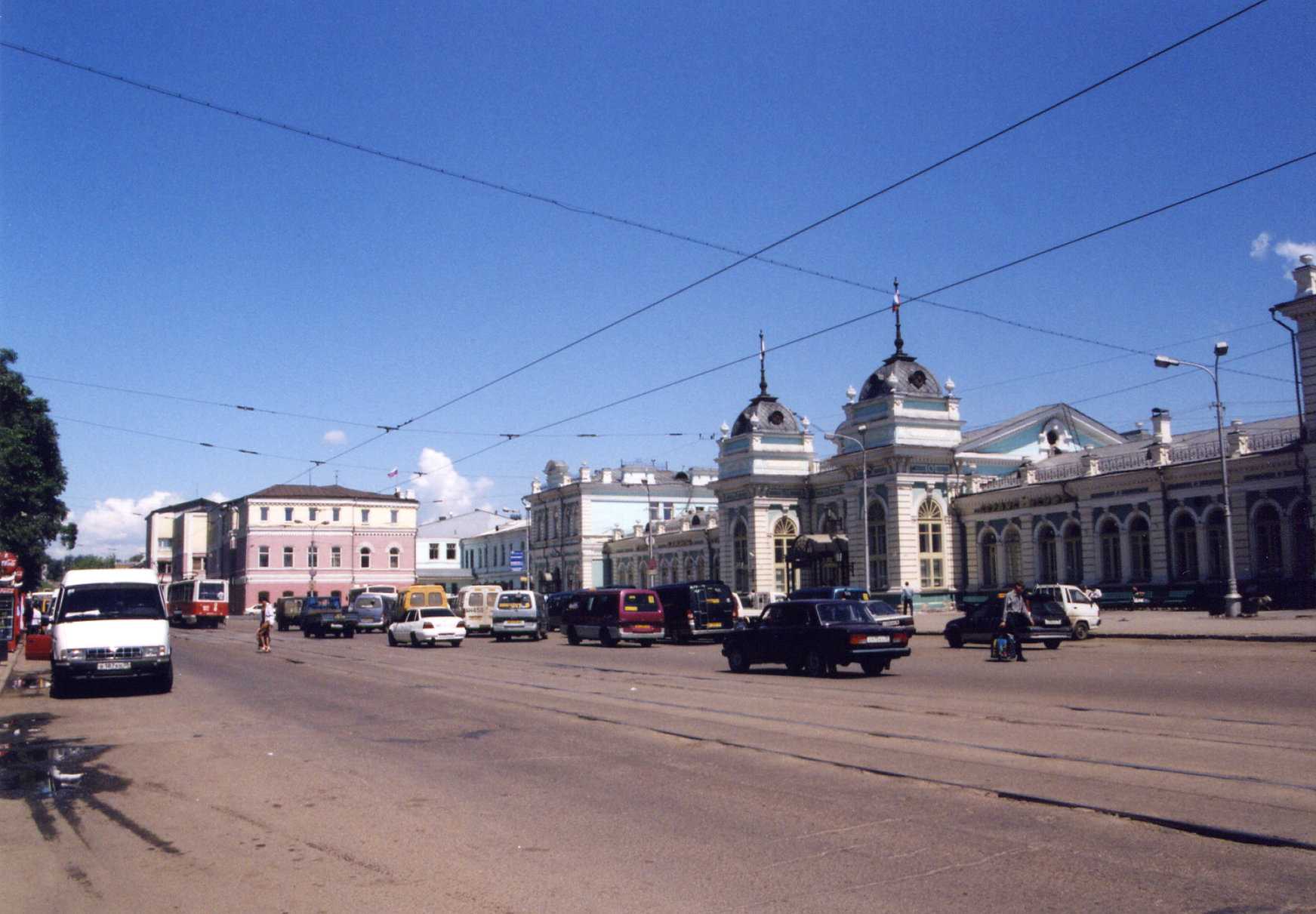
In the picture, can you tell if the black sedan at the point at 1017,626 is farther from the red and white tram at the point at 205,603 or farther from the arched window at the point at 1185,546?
the red and white tram at the point at 205,603

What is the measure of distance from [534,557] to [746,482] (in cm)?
3639

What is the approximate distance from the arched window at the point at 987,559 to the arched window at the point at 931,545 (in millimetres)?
1978

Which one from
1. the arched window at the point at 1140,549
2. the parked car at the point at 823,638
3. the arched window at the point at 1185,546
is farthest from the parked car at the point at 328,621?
the arched window at the point at 1185,546

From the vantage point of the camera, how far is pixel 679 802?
9477mm

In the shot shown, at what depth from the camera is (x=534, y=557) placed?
316ft

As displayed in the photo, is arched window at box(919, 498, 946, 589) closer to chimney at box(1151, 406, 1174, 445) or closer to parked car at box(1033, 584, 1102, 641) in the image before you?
chimney at box(1151, 406, 1174, 445)

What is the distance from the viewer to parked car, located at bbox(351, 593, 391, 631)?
187 ft

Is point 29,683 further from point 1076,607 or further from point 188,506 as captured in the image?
point 188,506

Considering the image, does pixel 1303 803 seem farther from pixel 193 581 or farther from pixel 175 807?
pixel 193 581

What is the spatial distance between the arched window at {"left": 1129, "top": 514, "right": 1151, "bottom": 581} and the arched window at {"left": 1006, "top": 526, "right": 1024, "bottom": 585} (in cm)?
647

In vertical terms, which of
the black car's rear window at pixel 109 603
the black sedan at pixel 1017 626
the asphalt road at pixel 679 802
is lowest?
the asphalt road at pixel 679 802

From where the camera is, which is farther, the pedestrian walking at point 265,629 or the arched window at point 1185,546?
the arched window at point 1185,546

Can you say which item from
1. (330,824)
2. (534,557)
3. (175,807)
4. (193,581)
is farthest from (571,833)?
(534,557)

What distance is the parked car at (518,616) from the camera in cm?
4419
